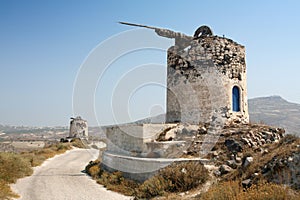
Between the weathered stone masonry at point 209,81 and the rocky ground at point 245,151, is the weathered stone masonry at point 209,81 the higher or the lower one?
the higher one

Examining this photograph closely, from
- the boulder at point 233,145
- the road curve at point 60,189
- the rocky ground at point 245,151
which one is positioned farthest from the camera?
the boulder at point 233,145

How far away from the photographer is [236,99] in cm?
1409

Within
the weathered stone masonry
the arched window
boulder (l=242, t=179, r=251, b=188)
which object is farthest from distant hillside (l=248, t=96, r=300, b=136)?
boulder (l=242, t=179, r=251, b=188)

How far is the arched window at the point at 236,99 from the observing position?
1395cm

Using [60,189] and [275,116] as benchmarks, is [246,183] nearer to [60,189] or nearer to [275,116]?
[60,189]

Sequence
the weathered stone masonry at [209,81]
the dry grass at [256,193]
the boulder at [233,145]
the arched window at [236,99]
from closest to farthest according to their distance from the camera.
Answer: the dry grass at [256,193] < the boulder at [233,145] < the weathered stone masonry at [209,81] < the arched window at [236,99]

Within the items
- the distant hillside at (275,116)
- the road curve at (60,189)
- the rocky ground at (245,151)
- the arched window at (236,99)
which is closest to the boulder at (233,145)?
the rocky ground at (245,151)

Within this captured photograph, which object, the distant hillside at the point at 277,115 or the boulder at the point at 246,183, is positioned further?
the distant hillside at the point at 277,115

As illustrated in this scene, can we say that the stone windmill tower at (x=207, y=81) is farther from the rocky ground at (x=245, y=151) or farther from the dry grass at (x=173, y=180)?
the dry grass at (x=173, y=180)

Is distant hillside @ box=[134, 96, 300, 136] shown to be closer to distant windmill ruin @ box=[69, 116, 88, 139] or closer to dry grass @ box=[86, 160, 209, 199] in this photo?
dry grass @ box=[86, 160, 209, 199]

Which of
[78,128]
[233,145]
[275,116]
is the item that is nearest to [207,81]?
[233,145]

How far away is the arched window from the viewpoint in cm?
1395

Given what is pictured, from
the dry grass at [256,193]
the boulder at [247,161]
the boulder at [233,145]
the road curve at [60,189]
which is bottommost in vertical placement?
the road curve at [60,189]

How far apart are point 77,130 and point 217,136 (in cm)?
3105
